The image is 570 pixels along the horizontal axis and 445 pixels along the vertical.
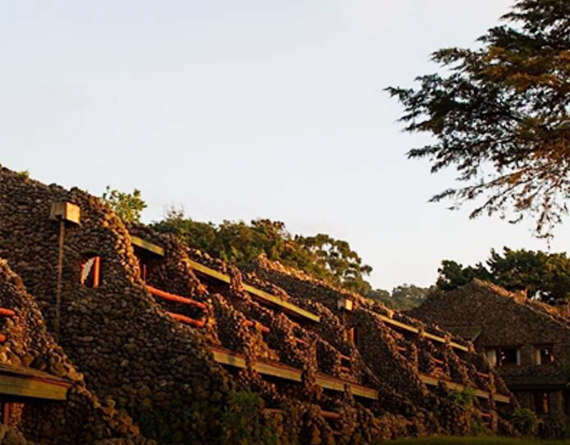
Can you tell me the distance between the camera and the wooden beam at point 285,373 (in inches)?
942

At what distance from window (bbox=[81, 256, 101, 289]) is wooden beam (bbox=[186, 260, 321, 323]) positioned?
3720mm

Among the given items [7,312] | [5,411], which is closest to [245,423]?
[5,411]

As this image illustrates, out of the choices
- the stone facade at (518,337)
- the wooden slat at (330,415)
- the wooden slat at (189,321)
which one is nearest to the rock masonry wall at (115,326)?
the wooden slat at (189,321)

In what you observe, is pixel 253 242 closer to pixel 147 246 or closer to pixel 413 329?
pixel 413 329

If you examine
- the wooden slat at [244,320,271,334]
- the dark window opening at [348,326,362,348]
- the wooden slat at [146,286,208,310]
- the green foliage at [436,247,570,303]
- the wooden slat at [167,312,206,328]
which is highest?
the green foliage at [436,247,570,303]

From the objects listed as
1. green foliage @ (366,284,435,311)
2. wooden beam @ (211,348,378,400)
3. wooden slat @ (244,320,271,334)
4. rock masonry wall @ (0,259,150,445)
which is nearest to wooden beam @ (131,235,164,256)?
wooden slat @ (244,320,271,334)

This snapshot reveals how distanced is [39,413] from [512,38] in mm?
11255

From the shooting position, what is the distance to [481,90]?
1653 cm

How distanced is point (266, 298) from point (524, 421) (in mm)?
18994

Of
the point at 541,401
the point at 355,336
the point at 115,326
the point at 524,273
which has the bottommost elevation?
the point at 115,326

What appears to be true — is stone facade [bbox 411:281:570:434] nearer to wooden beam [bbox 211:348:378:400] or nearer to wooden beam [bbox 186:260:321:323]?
wooden beam [bbox 211:348:378:400]

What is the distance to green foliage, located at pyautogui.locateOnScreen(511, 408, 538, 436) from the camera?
148 feet

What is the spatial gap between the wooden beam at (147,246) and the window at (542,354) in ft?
106

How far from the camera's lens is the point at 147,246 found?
83.9 feet
